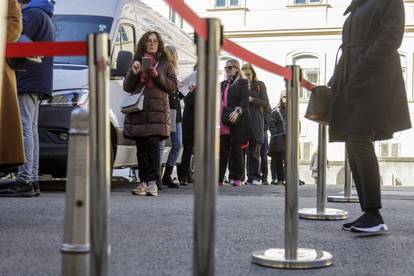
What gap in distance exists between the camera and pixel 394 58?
4.50 metres

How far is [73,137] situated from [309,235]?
7.91 ft

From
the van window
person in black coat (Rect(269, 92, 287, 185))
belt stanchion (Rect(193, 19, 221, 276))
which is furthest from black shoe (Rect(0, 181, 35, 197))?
person in black coat (Rect(269, 92, 287, 185))

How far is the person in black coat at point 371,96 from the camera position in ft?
14.5

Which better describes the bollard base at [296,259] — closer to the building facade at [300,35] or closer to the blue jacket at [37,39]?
the blue jacket at [37,39]

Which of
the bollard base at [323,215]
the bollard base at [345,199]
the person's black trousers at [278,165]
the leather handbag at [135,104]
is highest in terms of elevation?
the leather handbag at [135,104]

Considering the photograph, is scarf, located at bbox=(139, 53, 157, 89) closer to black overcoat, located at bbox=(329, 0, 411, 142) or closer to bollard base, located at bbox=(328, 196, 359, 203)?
bollard base, located at bbox=(328, 196, 359, 203)

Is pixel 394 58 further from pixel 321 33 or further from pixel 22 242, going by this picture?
pixel 321 33

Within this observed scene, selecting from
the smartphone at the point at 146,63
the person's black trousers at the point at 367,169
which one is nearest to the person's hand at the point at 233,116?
the smartphone at the point at 146,63

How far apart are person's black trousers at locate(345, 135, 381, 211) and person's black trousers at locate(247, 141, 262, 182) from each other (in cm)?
679

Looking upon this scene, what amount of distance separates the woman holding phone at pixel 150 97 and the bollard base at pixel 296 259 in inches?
144

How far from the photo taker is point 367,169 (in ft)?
14.7

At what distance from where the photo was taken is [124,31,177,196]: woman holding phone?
7.13 meters

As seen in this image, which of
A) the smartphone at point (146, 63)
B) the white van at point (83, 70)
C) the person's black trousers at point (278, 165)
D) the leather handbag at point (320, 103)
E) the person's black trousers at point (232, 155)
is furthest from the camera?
the person's black trousers at point (278, 165)

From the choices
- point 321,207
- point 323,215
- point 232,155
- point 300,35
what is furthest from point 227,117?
point 300,35
